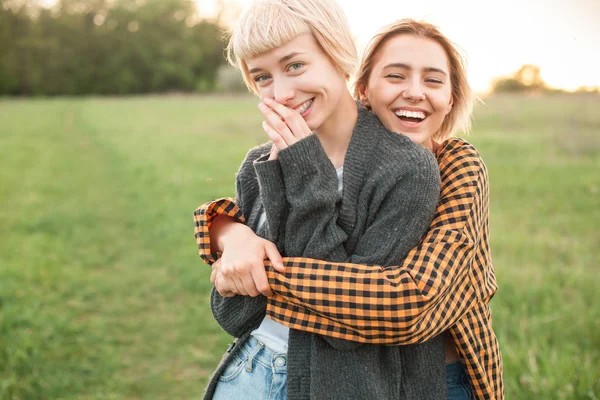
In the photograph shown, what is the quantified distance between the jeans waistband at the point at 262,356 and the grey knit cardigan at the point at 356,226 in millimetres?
77

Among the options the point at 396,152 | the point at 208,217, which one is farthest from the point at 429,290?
the point at 208,217

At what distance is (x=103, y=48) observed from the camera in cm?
5756

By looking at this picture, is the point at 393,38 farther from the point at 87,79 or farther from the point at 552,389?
the point at 87,79

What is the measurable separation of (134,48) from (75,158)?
48.6 meters

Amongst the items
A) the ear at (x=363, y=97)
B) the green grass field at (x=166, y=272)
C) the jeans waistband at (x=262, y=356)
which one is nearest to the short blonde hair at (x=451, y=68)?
the ear at (x=363, y=97)

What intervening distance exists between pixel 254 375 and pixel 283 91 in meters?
0.83

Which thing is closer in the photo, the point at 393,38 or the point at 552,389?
the point at 393,38

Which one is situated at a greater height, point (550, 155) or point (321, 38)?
point (550, 155)

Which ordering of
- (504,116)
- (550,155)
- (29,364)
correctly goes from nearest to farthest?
(29,364) → (550,155) → (504,116)

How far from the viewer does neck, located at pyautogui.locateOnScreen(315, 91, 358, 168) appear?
1.74 meters

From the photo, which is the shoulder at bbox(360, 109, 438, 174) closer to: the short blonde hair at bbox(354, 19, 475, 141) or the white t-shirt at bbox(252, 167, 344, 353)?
the white t-shirt at bbox(252, 167, 344, 353)

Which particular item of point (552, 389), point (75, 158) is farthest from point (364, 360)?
point (75, 158)

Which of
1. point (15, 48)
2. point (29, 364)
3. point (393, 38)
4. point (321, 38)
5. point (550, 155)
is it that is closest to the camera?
point (321, 38)

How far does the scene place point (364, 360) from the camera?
1525 mm
